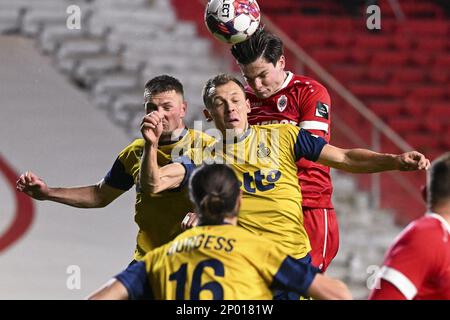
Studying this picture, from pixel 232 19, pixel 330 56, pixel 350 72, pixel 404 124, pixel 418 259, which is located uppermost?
pixel 330 56

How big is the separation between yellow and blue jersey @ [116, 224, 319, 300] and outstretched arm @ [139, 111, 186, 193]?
75cm

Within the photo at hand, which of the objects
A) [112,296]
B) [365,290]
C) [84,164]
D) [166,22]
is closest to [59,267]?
[84,164]

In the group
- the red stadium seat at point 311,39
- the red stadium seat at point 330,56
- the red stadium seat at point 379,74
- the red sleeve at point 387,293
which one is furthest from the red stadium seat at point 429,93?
the red sleeve at point 387,293

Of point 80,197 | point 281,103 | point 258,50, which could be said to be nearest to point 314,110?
point 281,103

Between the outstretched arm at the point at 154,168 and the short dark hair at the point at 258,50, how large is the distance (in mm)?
936

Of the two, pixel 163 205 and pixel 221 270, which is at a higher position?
pixel 163 205

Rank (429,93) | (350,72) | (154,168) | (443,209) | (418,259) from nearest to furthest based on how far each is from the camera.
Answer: (418,259) → (443,209) → (154,168) → (350,72) → (429,93)

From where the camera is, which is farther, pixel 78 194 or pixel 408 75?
pixel 408 75

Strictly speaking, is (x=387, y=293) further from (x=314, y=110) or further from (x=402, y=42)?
(x=402, y=42)

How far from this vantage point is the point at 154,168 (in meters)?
5.18

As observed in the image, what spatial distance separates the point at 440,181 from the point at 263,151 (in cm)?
155

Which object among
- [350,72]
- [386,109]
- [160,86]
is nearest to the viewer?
[160,86]

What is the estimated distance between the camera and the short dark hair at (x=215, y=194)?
4.32 meters
